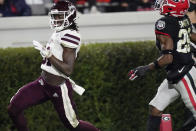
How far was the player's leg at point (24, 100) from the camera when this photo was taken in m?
6.91

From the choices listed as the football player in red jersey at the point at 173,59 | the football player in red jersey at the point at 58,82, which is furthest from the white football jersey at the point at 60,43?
the football player in red jersey at the point at 173,59

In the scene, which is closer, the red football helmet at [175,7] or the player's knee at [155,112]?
the red football helmet at [175,7]

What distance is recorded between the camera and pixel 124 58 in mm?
8234

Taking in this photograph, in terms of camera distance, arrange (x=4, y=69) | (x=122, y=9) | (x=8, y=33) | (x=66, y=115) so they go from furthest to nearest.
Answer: (x=122, y=9) < (x=8, y=33) < (x=4, y=69) < (x=66, y=115)

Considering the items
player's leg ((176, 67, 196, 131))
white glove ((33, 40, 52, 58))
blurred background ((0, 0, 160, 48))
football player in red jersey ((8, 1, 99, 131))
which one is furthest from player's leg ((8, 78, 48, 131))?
blurred background ((0, 0, 160, 48))

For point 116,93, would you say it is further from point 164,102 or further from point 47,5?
point 47,5

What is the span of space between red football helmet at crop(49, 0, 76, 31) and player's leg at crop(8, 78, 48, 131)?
687mm

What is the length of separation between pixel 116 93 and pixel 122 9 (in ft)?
12.4

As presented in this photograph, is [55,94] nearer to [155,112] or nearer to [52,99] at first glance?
[52,99]

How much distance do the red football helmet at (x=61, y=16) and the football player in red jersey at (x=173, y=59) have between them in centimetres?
88

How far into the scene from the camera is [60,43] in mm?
6738

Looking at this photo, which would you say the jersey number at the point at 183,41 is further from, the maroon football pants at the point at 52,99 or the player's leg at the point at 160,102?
the maroon football pants at the point at 52,99

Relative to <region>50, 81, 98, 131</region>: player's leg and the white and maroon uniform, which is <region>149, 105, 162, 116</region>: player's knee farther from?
<region>50, 81, 98, 131</region>: player's leg

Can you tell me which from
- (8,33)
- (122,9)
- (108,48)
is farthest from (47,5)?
(108,48)
